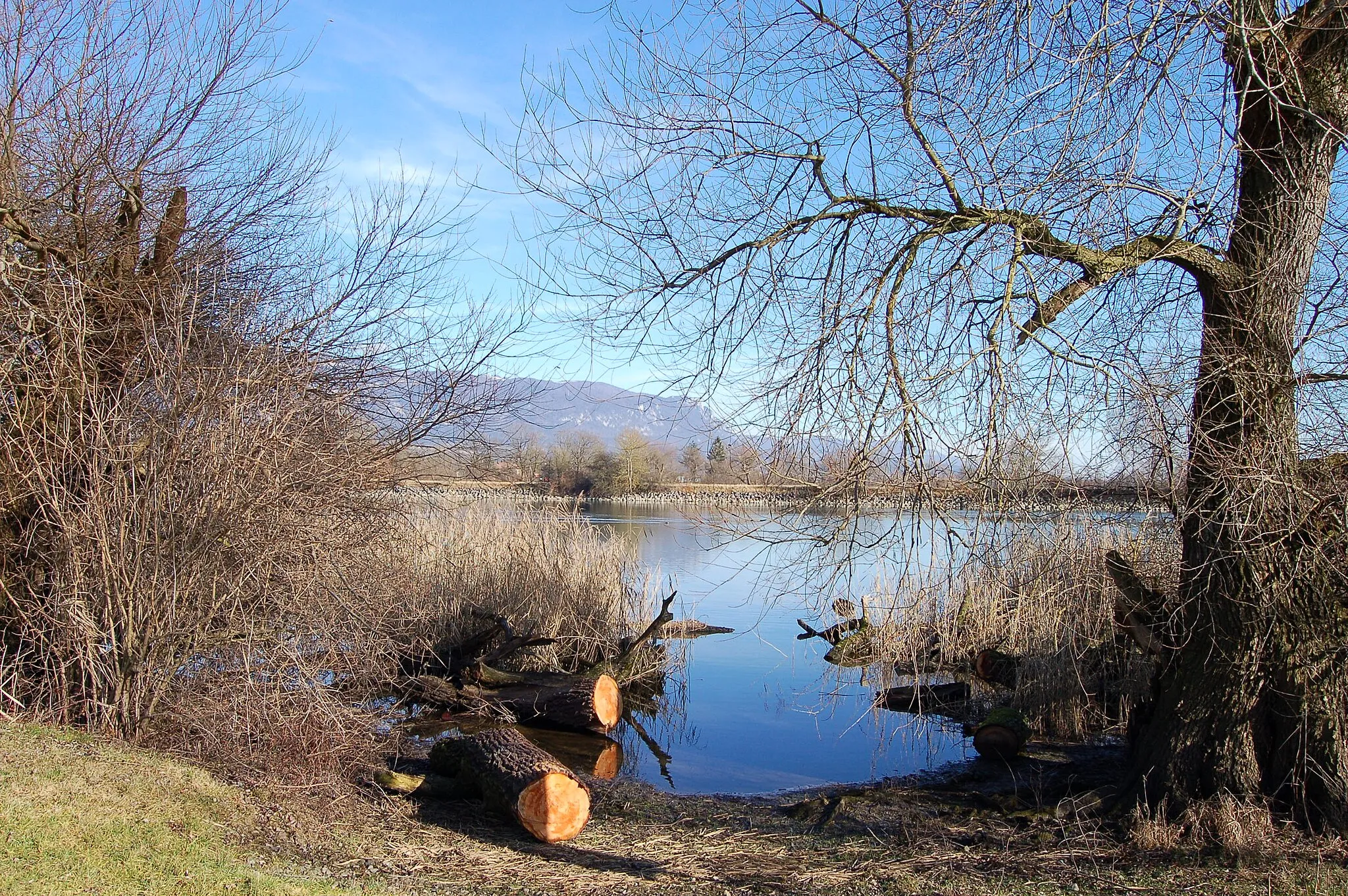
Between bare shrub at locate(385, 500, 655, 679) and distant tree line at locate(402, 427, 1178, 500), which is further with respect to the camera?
bare shrub at locate(385, 500, 655, 679)

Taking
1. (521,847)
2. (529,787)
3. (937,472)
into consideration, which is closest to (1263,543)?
(937,472)

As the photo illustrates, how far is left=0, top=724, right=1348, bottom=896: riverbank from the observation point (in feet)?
15.5

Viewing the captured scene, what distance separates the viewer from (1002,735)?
9734 mm

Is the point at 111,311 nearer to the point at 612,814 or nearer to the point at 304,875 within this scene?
the point at 304,875

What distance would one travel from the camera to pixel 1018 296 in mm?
6160

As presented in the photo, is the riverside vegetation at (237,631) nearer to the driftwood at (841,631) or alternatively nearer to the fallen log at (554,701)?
the fallen log at (554,701)

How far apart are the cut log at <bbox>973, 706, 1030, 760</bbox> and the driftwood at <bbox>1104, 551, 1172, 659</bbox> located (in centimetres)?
251

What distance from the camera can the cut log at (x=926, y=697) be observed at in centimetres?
1223

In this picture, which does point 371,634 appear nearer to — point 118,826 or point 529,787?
point 529,787

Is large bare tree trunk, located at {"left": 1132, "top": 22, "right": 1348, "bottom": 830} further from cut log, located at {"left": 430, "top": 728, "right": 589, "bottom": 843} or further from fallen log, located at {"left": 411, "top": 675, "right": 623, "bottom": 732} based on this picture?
fallen log, located at {"left": 411, "top": 675, "right": 623, "bottom": 732}

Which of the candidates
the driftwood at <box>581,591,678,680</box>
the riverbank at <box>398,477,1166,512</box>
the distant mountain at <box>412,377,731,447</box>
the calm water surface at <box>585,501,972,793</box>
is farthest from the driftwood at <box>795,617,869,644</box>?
the riverbank at <box>398,477,1166,512</box>

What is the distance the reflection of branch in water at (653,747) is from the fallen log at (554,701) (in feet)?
1.11

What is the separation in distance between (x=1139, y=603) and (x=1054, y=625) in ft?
13.3

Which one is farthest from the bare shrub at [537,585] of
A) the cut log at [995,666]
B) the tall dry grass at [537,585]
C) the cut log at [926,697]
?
the cut log at [995,666]
